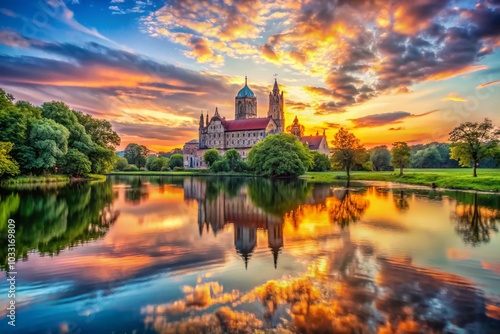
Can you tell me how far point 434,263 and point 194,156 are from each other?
362ft

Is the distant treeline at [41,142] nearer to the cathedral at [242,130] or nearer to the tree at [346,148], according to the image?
the tree at [346,148]

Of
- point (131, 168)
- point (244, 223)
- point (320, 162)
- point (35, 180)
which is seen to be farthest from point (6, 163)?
point (131, 168)

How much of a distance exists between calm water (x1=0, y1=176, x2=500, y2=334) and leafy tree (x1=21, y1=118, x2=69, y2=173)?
91.5 ft

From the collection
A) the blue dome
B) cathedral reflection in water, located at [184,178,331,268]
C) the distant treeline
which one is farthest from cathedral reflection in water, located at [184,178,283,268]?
the blue dome

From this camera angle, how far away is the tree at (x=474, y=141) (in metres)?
43.3

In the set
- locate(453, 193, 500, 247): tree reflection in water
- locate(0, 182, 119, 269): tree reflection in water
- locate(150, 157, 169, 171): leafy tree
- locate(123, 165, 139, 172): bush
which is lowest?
locate(453, 193, 500, 247): tree reflection in water

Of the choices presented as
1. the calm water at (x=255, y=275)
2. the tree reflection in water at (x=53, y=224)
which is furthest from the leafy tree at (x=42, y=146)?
the calm water at (x=255, y=275)

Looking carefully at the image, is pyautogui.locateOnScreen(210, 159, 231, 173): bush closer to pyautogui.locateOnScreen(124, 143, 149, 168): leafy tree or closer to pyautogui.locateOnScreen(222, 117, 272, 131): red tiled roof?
pyautogui.locateOnScreen(222, 117, 272, 131): red tiled roof

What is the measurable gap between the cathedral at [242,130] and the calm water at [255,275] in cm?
9494

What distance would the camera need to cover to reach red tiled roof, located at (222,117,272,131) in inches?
4424

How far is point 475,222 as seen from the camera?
58.3ft

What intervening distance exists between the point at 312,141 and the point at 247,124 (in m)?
25.1

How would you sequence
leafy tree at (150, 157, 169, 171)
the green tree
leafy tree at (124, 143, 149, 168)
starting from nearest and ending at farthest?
1. the green tree
2. leafy tree at (150, 157, 169, 171)
3. leafy tree at (124, 143, 149, 168)

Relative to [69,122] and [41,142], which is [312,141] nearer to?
[69,122]
